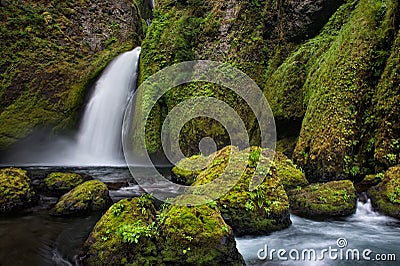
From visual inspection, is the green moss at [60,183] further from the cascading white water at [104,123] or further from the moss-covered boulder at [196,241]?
the cascading white water at [104,123]

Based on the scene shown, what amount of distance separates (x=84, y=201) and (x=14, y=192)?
154 centimetres

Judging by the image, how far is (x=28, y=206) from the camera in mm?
6461

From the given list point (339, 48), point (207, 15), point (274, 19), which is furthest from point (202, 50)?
point (339, 48)

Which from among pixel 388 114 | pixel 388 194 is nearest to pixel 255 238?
pixel 388 194

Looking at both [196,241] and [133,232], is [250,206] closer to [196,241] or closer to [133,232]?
[196,241]

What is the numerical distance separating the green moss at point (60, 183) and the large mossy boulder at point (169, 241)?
4014mm

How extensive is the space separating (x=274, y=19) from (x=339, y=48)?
534 centimetres

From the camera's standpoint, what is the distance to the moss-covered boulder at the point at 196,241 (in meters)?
3.60

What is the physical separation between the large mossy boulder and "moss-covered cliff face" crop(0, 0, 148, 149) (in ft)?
39.1

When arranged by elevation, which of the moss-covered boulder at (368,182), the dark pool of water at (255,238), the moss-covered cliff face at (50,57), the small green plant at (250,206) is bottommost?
the dark pool of water at (255,238)

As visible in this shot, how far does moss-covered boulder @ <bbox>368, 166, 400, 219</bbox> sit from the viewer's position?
556 cm

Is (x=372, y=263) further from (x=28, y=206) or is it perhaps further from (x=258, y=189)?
(x=28, y=206)

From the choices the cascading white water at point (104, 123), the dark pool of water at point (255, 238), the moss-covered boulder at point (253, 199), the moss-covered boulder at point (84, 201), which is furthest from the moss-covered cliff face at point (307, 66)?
the moss-covered boulder at point (84, 201)

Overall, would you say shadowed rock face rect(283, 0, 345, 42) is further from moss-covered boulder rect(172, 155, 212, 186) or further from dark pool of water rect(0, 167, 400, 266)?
dark pool of water rect(0, 167, 400, 266)
